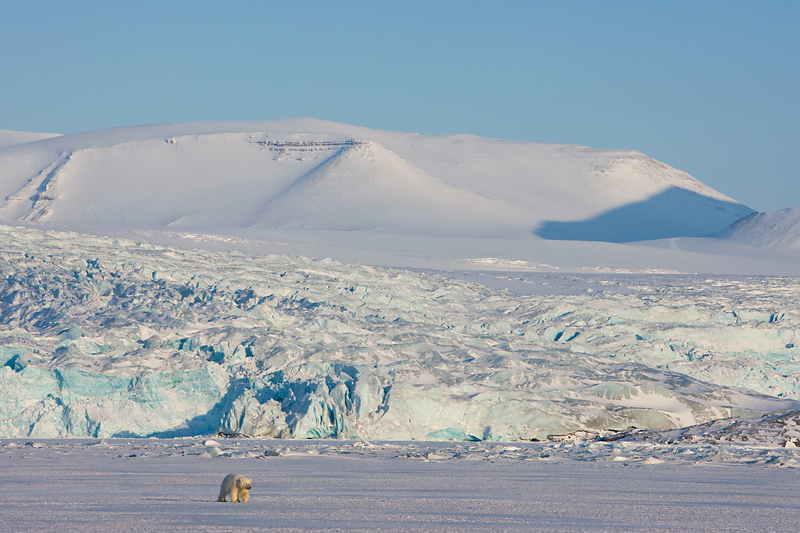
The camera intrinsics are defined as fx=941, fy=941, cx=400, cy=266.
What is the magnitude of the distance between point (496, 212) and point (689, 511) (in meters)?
74.0

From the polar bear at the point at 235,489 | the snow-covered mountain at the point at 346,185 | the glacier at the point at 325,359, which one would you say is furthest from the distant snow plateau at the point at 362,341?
the snow-covered mountain at the point at 346,185

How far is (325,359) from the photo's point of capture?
18.2 meters

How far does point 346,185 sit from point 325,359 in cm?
6579

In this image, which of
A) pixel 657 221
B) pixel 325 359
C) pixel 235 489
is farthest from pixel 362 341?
pixel 657 221

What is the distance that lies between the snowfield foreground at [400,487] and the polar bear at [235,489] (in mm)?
136

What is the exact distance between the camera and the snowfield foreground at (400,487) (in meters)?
6.45

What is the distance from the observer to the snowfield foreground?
6.45 metres

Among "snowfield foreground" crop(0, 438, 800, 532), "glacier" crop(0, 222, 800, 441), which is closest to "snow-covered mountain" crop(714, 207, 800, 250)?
"glacier" crop(0, 222, 800, 441)

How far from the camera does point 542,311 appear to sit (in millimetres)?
27500

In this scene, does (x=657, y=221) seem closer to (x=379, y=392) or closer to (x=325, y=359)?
(x=325, y=359)

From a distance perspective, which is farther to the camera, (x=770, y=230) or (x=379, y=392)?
→ (x=770, y=230)

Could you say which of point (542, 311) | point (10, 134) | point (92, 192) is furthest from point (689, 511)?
point (10, 134)

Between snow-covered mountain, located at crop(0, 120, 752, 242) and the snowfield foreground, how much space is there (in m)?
57.9

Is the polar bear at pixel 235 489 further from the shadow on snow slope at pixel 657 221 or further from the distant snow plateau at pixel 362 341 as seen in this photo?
the shadow on snow slope at pixel 657 221
